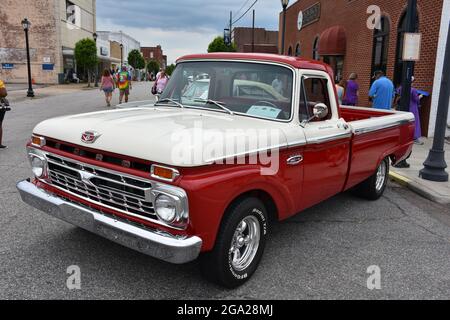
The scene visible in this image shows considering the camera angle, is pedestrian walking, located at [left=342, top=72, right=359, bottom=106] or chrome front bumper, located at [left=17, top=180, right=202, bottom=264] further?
pedestrian walking, located at [left=342, top=72, right=359, bottom=106]

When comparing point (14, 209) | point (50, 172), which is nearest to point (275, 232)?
point (50, 172)

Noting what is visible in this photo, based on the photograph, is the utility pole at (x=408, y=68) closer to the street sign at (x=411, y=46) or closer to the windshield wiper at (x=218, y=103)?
the street sign at (x=411, y=46)

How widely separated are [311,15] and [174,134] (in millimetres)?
24864

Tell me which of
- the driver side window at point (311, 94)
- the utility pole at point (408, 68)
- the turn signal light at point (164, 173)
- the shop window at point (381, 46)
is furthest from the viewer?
the shop window at point (381, 46)

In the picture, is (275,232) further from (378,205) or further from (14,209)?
(14,209)

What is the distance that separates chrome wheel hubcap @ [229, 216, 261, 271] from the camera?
3551 millimetres

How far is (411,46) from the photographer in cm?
795

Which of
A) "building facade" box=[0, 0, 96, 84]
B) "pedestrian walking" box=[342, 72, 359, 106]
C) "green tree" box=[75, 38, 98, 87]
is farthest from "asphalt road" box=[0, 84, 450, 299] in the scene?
"building facade" box=[0, 0, 96, 84]

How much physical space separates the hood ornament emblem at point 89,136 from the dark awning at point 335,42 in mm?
17735

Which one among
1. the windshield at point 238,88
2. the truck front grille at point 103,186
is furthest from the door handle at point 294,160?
the truck front grille at point 103,186

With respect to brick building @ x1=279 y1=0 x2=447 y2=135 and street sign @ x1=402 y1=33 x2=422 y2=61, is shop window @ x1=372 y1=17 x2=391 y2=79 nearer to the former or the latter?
brick building @ x1=279 y1=0 x2=447 y2=135

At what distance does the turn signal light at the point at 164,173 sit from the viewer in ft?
9.66

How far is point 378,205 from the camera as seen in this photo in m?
6.12

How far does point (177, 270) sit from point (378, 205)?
3513 mm
